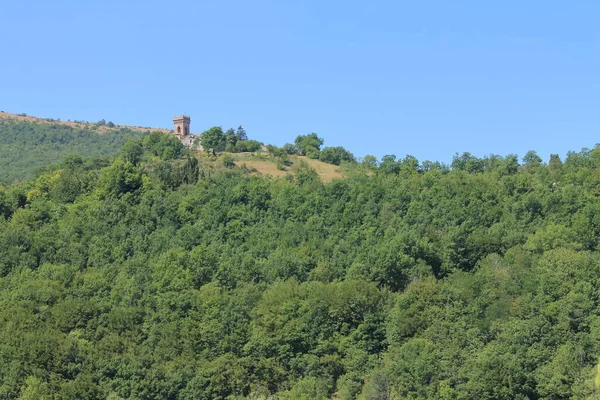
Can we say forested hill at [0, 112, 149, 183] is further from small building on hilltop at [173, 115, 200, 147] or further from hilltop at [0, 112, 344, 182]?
small building on hilltop at [173, 115, 200, 147]

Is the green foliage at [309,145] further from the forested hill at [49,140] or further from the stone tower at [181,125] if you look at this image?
the forested hill at [49,140]

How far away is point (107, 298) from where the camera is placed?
64.3 meters

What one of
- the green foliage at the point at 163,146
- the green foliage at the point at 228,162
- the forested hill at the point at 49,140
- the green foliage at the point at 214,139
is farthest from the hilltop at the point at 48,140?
the green foliage at the point at 163,146

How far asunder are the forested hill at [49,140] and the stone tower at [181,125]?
2967cm

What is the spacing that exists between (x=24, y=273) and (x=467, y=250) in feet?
97.6

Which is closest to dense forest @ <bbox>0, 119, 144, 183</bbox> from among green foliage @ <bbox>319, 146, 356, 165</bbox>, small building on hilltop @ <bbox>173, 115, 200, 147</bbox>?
small building on hilltop @ <bbox>173, 115, 200, 147</bbox>

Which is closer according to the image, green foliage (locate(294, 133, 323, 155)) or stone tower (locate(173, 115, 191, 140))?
green foliage (locate(294, 133, 323, 155))

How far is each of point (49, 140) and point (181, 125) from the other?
5714 centimetres

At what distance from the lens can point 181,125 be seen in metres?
114

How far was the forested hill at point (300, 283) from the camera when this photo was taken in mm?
54219

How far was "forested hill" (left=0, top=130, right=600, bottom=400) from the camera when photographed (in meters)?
54.2

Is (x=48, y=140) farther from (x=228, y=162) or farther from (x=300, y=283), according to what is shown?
(x=300, y=283)

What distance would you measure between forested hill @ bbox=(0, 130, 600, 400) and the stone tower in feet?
82.1

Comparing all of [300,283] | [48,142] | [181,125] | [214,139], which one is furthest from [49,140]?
[300,283]
